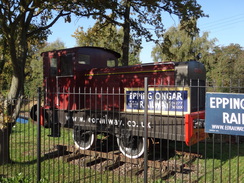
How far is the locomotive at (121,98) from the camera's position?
5.82m

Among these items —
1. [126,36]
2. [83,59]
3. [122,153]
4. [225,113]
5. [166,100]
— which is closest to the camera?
[225,113]

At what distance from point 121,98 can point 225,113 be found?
4459mm

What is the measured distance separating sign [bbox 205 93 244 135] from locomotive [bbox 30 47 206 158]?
1.97 m

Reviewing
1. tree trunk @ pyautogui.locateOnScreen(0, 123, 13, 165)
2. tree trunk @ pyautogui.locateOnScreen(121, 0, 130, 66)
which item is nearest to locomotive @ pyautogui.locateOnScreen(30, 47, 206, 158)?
tree trunk @ pyautogui.locateOnScreen(0, 123, 13, 165)

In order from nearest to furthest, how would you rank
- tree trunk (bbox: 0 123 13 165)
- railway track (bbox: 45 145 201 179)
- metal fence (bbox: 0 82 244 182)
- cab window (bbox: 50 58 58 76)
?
metal fence (bbox: 0 82 244 182) → railway track (bbox: 45 145 201 179) → tree trunk (bbox: 0 123 13 165) → cab window (bbox: 50 58 58 76)

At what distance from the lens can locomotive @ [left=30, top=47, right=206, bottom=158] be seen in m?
5.82

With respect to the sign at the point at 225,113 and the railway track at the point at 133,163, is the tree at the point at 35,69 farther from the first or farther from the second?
the sign at the point at 225,113

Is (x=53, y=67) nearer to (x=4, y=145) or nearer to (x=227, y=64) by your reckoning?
(x=4, y=145)

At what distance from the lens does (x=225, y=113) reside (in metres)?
3.06

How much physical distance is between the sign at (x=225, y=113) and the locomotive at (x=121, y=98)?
77.6 inches

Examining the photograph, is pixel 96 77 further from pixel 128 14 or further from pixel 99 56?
pixel 128 14

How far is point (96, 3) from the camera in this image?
21.4 feet

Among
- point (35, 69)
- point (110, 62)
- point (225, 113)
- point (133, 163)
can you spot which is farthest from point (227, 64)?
point (35, 69)

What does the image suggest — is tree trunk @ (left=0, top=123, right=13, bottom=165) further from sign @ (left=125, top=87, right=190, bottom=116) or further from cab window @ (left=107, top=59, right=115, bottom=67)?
cab window @ (left=107, top=59, right=115, bottom=67)
